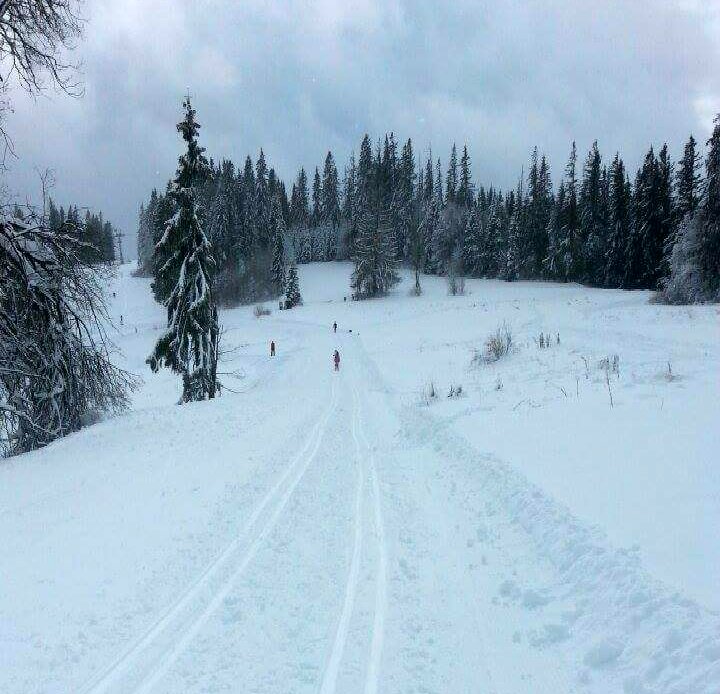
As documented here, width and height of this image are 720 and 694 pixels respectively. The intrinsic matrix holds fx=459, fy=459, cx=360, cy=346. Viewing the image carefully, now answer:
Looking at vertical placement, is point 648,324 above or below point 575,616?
above

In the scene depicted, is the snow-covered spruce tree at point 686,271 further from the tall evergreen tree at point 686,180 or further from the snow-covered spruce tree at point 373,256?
the snow-covered spruce tree at point 373,256

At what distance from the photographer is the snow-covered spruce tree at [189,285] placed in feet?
60.8

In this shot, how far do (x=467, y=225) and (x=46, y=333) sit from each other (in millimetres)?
74880

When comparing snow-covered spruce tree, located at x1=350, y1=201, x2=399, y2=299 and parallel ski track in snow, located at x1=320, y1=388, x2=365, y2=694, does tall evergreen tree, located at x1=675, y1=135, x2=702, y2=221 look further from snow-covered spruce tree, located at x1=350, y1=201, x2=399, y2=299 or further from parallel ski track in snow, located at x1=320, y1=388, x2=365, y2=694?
parallel ski track in snow, located at x1=320, y1=388, x2=365, y2=694

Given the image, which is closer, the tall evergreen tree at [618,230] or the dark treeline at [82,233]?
the dark treeline at [82,233]

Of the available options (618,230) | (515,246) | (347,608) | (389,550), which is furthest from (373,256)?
(347,608)

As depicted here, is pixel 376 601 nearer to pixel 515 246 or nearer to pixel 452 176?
pixel 515 246

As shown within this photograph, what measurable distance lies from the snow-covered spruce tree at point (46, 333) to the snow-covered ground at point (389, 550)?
92 centimetres

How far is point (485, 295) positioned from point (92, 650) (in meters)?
57.3

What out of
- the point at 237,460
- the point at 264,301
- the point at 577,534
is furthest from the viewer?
the point at 264,301

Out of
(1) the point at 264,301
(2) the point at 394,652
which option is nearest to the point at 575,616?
(2) the point at 394,652

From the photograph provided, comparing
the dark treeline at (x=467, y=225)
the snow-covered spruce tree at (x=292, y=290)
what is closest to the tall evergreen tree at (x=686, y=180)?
the dark treeline at (x=467, y=225)

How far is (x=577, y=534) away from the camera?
4.79 meters

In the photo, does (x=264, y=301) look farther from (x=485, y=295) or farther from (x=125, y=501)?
(x=125, y=501)
